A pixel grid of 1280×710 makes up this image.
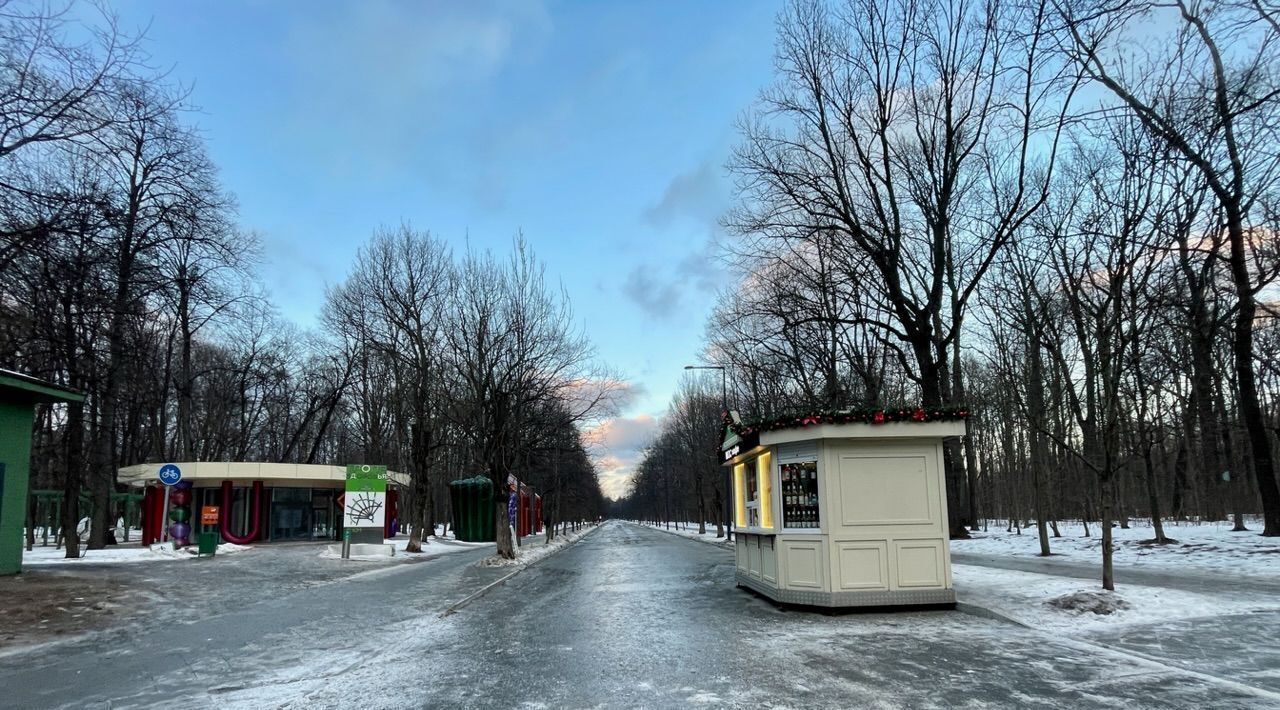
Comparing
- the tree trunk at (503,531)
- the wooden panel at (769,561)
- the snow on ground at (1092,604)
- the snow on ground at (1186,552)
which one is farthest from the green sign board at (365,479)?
the snow on ground at (1186,552)

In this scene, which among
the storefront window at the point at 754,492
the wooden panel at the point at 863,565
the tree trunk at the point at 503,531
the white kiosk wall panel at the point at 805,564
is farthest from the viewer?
the tree trunk at the point at 503,531

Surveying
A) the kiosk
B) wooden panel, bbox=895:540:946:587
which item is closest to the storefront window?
the kiosk

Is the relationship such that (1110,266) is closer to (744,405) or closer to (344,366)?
(744,405)

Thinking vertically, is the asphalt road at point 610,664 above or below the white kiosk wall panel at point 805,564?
below

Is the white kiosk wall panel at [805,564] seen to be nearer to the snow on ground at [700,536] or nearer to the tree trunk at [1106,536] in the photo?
the tree trunk at [1106,536]

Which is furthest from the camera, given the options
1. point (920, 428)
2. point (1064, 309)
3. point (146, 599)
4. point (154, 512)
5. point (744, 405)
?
point (744, 405)

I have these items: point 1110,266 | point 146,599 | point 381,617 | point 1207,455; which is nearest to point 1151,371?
point 1207,455

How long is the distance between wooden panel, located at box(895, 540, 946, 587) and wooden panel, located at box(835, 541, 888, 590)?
24 centimetres

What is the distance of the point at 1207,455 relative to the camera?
36.3 meters

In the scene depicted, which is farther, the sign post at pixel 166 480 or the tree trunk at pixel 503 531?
the tree trunk at pixel 503 531

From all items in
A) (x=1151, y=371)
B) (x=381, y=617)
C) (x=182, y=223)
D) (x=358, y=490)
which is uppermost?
(x=182, y=223)

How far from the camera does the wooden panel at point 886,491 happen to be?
1144 centimetres

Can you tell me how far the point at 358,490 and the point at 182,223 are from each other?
44.3 feet

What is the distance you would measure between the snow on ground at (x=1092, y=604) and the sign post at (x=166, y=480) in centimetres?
2317
